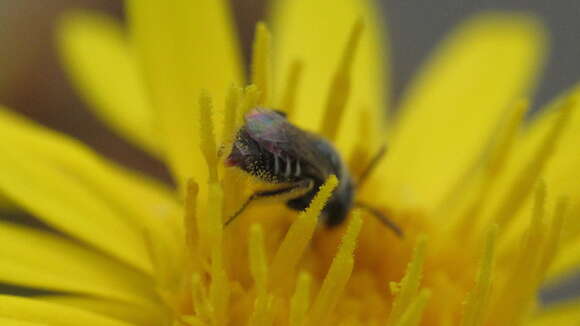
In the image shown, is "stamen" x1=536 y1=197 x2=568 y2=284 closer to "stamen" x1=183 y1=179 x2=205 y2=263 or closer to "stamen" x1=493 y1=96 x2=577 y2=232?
"stamen" x1=493 y1=96 x2=577 y2=232

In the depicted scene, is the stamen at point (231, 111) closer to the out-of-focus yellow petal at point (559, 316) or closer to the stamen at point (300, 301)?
the stamen at point (300, 301)

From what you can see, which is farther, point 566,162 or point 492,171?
point 566,162

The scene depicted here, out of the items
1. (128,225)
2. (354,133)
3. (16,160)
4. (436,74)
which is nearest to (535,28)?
(436,74)

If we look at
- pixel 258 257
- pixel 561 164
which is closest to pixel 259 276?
pixel 258 257

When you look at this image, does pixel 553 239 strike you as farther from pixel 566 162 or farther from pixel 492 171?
pixel 566 162

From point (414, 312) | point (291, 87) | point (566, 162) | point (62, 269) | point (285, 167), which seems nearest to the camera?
point (414, 312)

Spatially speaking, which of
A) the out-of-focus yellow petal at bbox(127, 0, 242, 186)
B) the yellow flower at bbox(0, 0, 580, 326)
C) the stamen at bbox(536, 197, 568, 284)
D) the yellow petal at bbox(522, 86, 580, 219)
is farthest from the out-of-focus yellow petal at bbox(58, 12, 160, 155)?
the stamen at bbox(536, 197, 568, 284)
